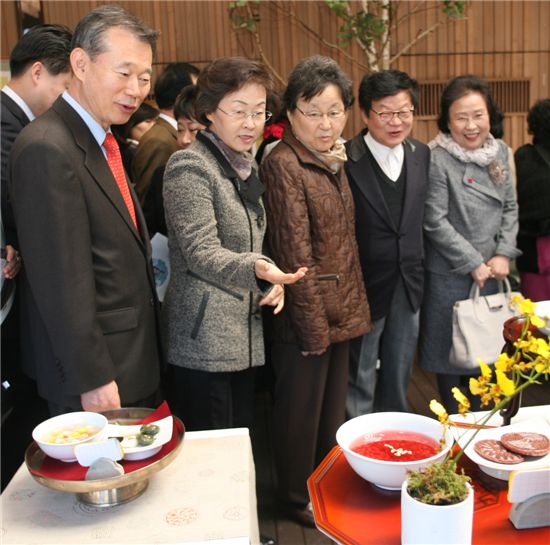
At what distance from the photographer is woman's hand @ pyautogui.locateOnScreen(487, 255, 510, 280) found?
9.90ft

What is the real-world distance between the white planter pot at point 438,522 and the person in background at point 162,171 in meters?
1.94

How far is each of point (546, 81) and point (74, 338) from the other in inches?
218

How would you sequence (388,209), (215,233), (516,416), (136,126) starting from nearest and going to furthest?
(516,416) < (215,233) < (388,209) < (136,126)

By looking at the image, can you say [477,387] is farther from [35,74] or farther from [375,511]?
[35,74]

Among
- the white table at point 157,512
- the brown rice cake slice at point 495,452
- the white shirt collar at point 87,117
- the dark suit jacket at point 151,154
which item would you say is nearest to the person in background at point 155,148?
the dark suit jacket at point 151,154

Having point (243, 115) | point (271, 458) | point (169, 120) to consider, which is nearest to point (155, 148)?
point (169, 120)

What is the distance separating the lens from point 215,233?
2.08 metres

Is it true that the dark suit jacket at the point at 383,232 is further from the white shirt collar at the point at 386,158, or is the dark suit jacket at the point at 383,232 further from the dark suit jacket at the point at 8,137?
the dark suit jacket at the point at 8,137

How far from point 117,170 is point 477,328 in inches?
68.7

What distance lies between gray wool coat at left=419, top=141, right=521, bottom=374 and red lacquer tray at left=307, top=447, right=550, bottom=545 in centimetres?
163

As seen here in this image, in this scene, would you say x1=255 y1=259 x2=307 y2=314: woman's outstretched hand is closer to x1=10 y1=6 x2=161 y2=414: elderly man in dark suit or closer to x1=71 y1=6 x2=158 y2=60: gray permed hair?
x1=10 y1=6 x2=161 y2=414: elderly man in dark suit

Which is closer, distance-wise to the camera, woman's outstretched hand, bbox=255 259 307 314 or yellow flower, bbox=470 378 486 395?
yellow flower, bbox=470 378 486 395

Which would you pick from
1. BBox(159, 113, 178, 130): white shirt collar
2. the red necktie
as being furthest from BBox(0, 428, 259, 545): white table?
BBox(159, 113, 178, 130): white shirt collar

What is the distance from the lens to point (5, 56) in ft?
15.9
